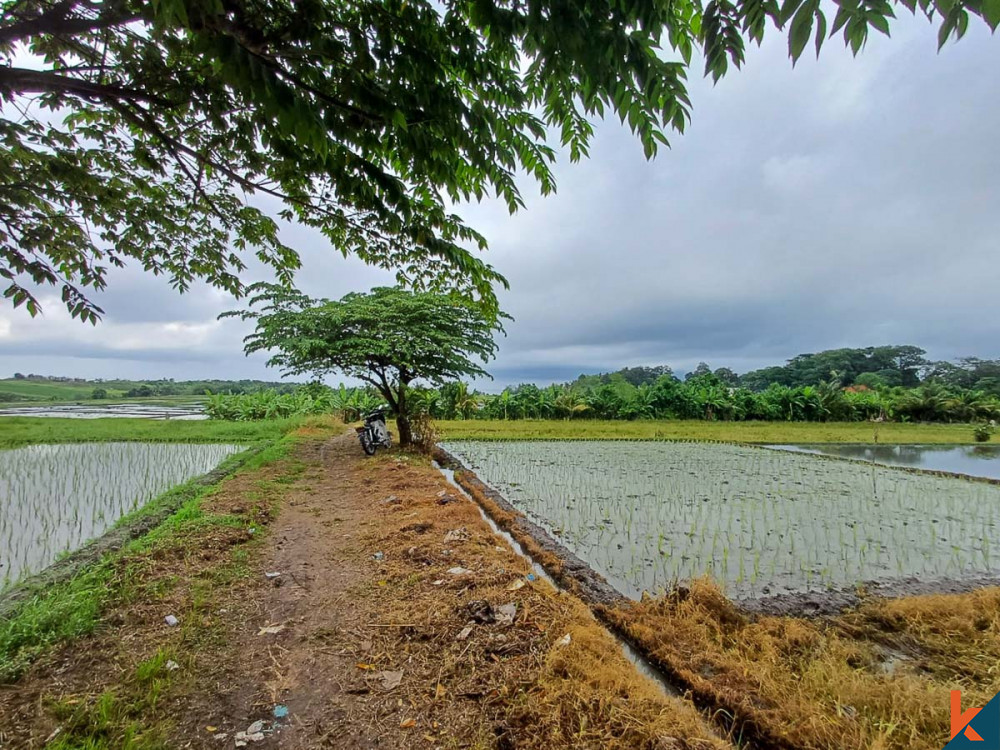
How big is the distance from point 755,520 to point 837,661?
11.2 feet

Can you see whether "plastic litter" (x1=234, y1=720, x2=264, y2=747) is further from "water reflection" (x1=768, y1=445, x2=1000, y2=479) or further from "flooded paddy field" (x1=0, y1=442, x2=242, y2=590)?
"water reflection" (x1=768, y1=445, x2=1000, y2=479)

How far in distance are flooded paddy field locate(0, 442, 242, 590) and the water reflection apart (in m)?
15.2

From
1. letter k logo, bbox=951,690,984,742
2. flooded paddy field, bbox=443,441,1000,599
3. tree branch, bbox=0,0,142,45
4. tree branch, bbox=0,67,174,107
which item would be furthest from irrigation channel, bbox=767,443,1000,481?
tree branch, bbox=0,67,174,107

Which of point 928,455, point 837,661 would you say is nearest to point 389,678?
point 837,661

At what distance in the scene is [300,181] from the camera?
3.19 m

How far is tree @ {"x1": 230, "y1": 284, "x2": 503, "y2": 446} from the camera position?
27.6 feet

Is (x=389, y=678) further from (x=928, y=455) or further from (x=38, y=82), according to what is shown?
(x=928, y=455)

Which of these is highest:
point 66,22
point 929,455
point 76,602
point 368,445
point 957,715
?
point 66,22

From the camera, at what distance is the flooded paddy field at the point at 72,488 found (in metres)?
3.95

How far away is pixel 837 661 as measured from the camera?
2.45 m

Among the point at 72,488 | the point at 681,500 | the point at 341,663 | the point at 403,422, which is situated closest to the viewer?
the point at 341,663

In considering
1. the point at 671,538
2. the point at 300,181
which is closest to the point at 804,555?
the point at 671,538

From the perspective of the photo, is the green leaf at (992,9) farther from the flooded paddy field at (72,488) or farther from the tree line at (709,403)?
the tree line at (709,403)

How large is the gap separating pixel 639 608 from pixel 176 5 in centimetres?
378
